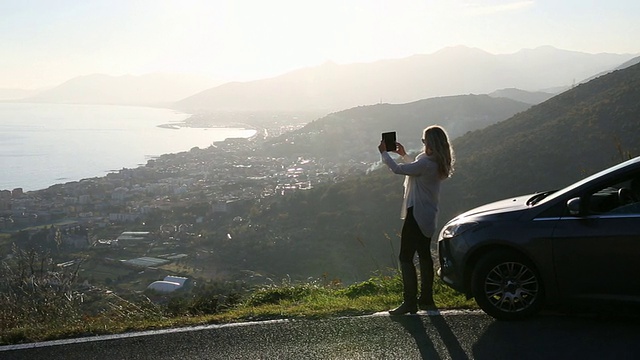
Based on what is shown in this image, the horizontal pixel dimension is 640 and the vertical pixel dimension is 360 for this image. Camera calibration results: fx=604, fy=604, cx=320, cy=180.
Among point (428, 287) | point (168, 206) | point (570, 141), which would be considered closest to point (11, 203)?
point (168, 206)

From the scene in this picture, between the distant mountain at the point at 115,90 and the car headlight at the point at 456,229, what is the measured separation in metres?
150

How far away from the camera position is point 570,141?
26.5m

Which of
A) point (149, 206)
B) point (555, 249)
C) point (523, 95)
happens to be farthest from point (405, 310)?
point (523, 95)

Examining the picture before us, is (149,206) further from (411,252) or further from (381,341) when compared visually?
(381,341)

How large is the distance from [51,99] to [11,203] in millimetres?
133884

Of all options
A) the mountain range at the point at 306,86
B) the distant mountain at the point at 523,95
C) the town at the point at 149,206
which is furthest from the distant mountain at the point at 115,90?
the town at the point at 149,206

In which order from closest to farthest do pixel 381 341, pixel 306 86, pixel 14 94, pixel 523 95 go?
pixel 381 341 < pixel 523 95 < pixel 306 86 < pixel 14 94

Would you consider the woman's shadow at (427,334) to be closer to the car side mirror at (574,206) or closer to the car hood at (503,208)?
the car hood at (503,208)

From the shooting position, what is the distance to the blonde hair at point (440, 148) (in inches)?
230

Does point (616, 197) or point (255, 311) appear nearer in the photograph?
point (616, 197)

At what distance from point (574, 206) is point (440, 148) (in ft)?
4.46

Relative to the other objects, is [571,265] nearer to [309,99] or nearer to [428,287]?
[428,287]

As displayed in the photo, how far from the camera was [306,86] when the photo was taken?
14512 cm

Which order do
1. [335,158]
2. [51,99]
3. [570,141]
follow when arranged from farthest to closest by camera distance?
[51,99] < [335,158] < [570,141]
